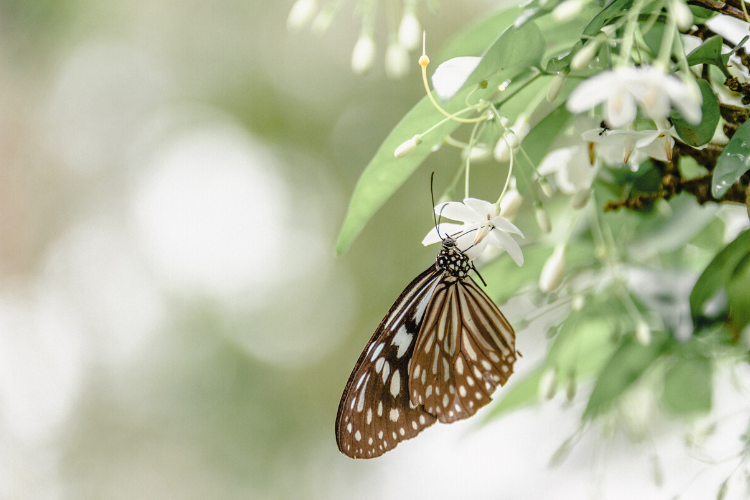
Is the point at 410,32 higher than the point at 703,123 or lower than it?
higher

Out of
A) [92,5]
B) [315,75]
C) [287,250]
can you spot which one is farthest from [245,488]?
[92,5]

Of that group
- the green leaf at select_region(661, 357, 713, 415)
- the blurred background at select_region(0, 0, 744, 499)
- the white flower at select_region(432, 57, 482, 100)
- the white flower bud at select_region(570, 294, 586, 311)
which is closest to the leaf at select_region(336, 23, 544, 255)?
the white flower at select_region(432, 57, 482, 100)

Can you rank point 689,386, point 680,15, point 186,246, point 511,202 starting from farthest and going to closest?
Result: point 186,246
point 689,386
point 511,202
point 680,15

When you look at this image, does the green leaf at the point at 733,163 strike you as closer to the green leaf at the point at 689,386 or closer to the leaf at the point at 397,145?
the leaf at the point at 397,145

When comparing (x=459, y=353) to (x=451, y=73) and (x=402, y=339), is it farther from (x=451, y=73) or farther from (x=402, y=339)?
(x=451, y=73)

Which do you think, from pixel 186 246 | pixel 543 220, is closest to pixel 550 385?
pixel 543 220

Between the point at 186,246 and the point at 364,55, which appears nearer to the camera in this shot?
the point at 364,55

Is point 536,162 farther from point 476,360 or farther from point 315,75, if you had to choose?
point 315,75
